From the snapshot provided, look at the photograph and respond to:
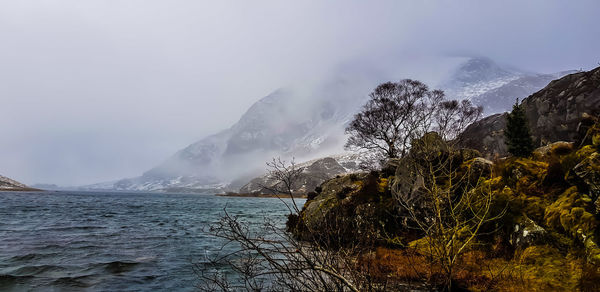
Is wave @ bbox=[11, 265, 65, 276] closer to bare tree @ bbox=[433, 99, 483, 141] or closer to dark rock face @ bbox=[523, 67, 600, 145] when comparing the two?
bare tree @ bbox=[433, 99, 483, 141]

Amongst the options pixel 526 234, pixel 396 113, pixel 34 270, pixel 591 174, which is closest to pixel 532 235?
pixel 526 234

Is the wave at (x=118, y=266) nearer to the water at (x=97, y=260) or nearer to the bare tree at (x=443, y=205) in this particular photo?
the water at (x=97, y=260)

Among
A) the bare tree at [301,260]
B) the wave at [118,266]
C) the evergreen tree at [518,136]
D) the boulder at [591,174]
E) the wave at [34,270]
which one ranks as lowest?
the wave at [118,266]

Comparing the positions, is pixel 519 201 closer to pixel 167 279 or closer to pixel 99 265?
pixel 167 279

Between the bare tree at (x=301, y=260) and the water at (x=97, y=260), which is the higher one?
the bare tree at (x=301, y=260)

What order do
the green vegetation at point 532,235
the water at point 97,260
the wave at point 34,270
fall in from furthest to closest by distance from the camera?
the wave at point 34,270 → the water at point 97,260 → the green vegetation at point 532,235

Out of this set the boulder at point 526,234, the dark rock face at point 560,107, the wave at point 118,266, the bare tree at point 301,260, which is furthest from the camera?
the dark rock face at point 560,107

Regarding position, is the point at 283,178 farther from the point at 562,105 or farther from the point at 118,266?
the point at 562,105

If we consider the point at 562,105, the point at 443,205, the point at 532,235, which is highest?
the point at 562,105

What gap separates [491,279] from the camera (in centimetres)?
746

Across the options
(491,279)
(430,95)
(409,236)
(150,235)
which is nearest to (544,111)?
(430,95)

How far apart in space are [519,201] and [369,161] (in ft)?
94.7

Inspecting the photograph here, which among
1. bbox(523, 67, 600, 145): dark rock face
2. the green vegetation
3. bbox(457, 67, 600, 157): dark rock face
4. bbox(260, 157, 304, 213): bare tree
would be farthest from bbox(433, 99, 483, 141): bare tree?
bbox(260, 157, 304, 213): bare tree

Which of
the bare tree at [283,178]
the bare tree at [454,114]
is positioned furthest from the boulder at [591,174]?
the bare tree at [454,114]
